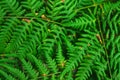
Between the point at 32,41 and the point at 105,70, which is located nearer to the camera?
the point at 32,41

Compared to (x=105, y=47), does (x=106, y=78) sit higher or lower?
lower

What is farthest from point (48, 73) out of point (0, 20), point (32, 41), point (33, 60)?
point (0, 20)

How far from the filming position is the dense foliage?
2.25 m

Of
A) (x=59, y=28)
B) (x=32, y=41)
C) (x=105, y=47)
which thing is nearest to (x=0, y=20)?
(x=32, y=41)

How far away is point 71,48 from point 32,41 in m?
0.35

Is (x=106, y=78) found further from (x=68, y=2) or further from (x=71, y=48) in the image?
(x=68, y=2)

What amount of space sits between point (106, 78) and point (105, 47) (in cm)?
29

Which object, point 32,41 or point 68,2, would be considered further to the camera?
point 68,2

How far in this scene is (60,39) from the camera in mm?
2389

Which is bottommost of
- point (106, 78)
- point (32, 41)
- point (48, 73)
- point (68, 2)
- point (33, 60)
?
point (106, 78)

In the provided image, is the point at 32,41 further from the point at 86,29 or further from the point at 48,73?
the point at 86,29

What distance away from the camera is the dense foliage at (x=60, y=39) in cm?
225

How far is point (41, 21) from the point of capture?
237 cm

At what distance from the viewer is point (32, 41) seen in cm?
229
